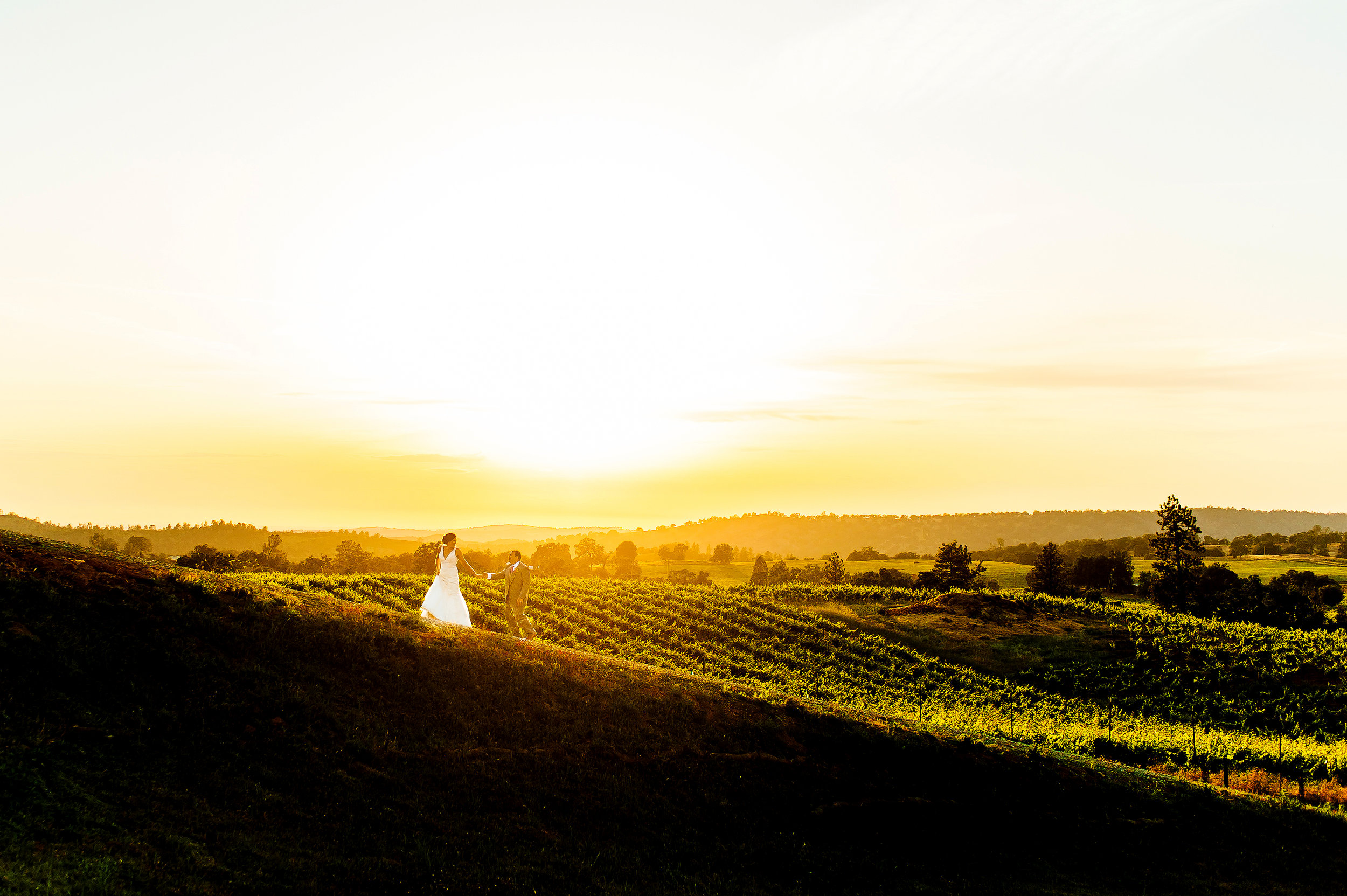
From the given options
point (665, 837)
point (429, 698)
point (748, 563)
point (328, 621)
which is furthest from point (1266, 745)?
point (748, 563)

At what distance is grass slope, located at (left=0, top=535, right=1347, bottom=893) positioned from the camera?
1084cm

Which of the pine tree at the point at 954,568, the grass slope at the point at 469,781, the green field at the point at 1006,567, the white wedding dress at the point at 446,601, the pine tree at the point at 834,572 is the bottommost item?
the green field at the point at 1006,567

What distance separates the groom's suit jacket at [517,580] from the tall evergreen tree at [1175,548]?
86.1 metres

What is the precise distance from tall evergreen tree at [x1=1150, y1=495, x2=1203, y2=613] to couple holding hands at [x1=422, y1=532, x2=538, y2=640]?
86144mm

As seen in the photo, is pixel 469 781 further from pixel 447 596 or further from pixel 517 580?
pixel 517 580

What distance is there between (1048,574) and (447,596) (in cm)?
10122

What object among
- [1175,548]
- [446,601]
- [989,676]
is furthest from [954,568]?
[446,601]

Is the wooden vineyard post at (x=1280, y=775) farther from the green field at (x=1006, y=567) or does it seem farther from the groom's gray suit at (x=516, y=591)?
the green field at (x=1006, y=567)

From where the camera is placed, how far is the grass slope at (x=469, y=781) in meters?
10.8

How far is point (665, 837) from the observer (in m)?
14.5

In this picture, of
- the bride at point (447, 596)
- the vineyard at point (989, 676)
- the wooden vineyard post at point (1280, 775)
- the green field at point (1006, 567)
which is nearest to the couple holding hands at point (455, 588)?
the bride at point (447, 596)

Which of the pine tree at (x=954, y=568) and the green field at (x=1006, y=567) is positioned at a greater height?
the pine tree at (x=954, y=568)

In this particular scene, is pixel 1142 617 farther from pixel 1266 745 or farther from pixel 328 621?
pixel 328 621

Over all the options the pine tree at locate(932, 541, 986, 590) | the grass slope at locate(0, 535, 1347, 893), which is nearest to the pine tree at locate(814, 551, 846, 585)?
the pine tree at locate(932, 541, 986, 590)
